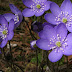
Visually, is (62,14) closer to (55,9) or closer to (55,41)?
(55,9)

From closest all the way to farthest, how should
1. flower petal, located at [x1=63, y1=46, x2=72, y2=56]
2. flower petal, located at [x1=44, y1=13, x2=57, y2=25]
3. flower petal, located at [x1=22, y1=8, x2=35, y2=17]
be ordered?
1. flower petal, located at [x1=63, y1=46, x2=72, y2=56]
2. flower petal, located at [x1=44, y1=13, x2=57, y2=25]
3. flower petal, located at [x1=22, y1=8, x2=35, y2=17]

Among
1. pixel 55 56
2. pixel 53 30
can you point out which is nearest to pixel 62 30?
pixel 53 30

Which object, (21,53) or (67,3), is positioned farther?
(21,53)

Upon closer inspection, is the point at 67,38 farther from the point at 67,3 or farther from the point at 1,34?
the point at 1,34

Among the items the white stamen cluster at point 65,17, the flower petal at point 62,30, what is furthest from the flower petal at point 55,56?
the white stamen cluster at point 65,17

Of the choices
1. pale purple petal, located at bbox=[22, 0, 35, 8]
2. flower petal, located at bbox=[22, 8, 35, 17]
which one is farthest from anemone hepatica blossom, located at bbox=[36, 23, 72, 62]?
pale purple petal, located at bbox=[22, 0, 35, 8]

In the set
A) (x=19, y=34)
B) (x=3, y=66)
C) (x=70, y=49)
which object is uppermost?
(x=70, y=49)

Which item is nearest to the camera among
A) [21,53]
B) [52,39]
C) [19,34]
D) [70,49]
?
[70,49]

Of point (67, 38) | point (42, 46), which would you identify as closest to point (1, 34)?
point (42, 46)

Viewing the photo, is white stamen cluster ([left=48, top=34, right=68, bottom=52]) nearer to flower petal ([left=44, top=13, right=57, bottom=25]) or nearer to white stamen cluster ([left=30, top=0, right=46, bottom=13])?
flower petal ([left=44, top=13, right=57, bottom=25])
